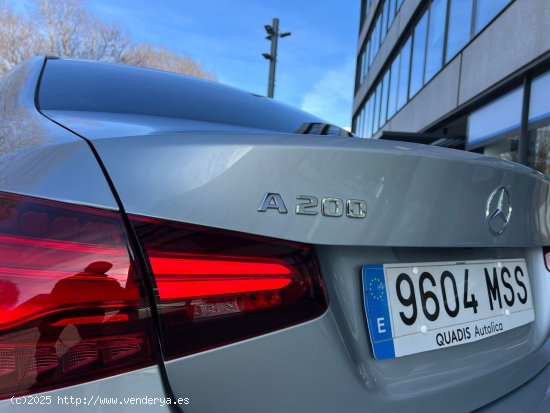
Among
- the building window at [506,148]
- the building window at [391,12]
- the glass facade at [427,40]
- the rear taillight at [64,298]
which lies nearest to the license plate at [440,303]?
the rear taillight at [64,298]

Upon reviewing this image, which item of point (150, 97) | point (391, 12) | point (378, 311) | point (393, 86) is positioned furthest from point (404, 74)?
point (378, 311)

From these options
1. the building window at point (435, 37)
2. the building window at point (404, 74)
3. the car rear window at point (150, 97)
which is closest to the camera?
the car rear window at point (150, 97)

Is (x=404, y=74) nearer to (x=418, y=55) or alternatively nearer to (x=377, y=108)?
(x=418, y=55)

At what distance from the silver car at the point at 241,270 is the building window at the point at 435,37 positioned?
384 inches

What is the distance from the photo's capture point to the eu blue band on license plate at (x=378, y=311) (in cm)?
100

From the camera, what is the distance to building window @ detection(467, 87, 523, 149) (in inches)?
264

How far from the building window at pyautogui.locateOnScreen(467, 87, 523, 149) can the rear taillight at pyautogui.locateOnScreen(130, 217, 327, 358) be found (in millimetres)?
6877

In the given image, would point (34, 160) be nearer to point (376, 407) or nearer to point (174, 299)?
point (174, 299)

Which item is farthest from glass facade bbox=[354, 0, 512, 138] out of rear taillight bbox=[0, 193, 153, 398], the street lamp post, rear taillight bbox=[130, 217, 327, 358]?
rear taillight bbox=[0, 193, 153, 398]

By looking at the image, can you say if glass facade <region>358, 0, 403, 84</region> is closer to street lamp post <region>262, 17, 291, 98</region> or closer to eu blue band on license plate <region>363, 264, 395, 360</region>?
street lamp post <region>262, 17, 291, 98</region>

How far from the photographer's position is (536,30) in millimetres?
5785

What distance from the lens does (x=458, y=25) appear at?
28.8 feet

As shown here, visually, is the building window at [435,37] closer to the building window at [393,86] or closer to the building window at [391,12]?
the building window at [393,86]

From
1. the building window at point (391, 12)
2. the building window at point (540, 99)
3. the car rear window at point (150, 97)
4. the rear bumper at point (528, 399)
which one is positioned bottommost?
the rear bumper at point (528, 399)
